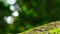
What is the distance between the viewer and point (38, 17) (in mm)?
2963

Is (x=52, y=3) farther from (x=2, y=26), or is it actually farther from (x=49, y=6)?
→ (x=2, y=26)

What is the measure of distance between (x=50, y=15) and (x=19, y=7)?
49 centimetres

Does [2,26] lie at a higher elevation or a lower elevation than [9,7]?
lower

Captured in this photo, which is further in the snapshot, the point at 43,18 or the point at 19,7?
the point at 19,7

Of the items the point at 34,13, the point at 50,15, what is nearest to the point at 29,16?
the point at 34,13

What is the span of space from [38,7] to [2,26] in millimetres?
519

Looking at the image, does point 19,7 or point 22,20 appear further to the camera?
point 19,7

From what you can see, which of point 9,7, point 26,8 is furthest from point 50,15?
point 9,7

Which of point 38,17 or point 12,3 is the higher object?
point 12,3

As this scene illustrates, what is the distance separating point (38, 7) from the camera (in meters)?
2.96

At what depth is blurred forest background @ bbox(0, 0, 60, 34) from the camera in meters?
2.89

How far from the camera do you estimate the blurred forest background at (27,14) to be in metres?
2.89

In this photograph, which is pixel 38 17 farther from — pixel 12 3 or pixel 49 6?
pixel 12 3

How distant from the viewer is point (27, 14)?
9.52ft
